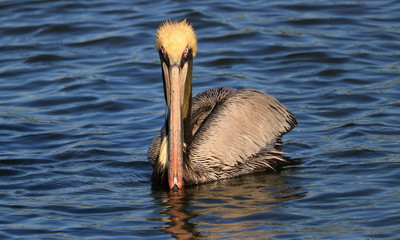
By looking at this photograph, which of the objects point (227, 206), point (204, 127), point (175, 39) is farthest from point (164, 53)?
point (227, 206)

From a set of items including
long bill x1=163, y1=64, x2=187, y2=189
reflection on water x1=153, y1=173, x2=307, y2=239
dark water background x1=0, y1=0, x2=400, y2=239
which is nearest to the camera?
reflection on water x1=153, y1=173, x2=307, y2=239

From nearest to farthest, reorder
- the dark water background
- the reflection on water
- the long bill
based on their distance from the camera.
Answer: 1. the reflection on water
2. the dark water background
3. the long bill

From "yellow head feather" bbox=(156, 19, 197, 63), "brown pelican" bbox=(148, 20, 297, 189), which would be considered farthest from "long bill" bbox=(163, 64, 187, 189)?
"yellow head feather" bbox=(156, 19, 197, 63)

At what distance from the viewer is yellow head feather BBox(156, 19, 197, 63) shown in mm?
6887

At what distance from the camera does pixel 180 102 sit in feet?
22.5

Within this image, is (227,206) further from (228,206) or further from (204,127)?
(204,127)

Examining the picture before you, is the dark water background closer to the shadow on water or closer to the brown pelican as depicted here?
the shadow on water

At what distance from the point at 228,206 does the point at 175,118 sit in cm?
81

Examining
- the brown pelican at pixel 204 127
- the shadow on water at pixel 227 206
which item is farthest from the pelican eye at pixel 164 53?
the shadow on water at pixel 227 206

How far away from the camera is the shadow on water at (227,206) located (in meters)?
6.06

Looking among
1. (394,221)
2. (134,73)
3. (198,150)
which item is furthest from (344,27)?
(394,221)

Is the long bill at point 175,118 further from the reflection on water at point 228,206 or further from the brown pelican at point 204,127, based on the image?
the reflection on water at point 228,206

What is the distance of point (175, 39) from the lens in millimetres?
6895

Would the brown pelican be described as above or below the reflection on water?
above
